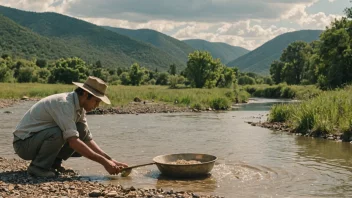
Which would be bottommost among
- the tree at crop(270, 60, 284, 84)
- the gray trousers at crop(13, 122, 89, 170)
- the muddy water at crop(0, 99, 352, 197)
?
the muddy water at crop(0, 99, 352, 197)

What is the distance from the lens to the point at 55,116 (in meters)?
6.40

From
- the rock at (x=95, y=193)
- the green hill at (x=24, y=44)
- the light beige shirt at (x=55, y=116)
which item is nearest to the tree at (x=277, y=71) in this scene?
the green hill at (x=24, y=44)

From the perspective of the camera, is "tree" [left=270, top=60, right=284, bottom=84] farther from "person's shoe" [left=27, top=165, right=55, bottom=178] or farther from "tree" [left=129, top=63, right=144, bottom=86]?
"person's shoe" [left=27, top=165, right=55, bottom=178]

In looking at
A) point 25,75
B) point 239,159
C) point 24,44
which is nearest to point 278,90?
point 25,75

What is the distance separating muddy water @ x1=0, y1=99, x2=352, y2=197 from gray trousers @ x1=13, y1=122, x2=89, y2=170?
3.59 ft

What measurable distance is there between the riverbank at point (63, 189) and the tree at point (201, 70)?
6915 cm

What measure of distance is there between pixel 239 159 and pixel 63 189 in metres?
4.96

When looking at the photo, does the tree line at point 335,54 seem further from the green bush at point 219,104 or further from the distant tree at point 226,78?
the distant tree at point 226,78

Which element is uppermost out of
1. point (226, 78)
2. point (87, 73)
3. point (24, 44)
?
point (24, 44)

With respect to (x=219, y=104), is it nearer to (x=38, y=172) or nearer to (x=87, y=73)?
(x=38, y=172)

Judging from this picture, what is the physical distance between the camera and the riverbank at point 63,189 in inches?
232

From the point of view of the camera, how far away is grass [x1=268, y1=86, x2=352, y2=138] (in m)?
14.1

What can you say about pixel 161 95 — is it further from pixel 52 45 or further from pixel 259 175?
pixel 52 45

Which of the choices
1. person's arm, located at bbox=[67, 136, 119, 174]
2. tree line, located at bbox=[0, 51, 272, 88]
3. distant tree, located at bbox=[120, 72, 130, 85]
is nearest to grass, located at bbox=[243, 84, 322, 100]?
tree line, located at bbox=[0, 51, 272, 88]
